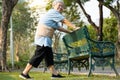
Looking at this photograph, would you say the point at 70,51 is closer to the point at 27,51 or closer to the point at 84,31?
the point at 84,31

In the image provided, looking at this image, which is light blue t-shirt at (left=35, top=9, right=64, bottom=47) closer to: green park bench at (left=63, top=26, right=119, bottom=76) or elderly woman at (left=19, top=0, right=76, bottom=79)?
elderly woman at (left=19, top=0, right=76, bottom=79)

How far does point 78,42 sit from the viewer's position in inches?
421

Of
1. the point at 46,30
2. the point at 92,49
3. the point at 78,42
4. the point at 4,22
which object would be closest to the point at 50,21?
the point at 46,30

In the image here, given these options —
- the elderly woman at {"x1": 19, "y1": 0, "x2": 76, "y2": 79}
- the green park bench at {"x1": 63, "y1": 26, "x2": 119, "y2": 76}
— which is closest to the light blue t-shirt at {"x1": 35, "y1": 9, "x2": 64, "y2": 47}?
the elderly woman at {"x1": 19, "y1": 0, "x2": 76, "y2": 79}

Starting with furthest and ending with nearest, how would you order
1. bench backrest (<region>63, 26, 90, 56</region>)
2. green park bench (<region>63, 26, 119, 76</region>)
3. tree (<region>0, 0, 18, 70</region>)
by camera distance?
1. tree (<region>0, 0, 18, 70</region>)
2. green park bench (<region>63, 26, 119, 76</region>)
3. bench backrest (<region>63, 26, 90, 56</region>)

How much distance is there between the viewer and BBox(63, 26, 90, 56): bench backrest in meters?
10.1

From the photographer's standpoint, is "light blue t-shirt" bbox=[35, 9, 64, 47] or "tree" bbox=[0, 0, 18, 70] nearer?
"light blue t-shirt" bbox=[35, 9, 64, 47]

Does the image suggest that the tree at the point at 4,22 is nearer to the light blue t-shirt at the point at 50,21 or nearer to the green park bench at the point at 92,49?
the green park bench at the point at 92,49

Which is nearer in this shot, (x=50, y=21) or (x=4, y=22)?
(x=50, y=21)

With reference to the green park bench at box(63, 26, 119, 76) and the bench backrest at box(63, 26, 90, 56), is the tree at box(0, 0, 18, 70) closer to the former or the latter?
the bench backrest at box(63, 26, 90, 56)

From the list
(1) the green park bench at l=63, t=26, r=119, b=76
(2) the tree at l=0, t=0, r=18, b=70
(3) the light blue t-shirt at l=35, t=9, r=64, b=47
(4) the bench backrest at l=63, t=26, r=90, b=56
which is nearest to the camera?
(3) the light blue t-shirt at l=35, t=9, r=64, b=47

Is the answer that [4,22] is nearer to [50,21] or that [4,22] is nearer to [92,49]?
[92,49]

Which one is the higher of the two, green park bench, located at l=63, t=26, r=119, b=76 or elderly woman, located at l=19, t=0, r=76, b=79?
elderly woman, located at l=19, t=0, r=76, b=79

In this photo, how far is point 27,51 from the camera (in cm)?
4500
